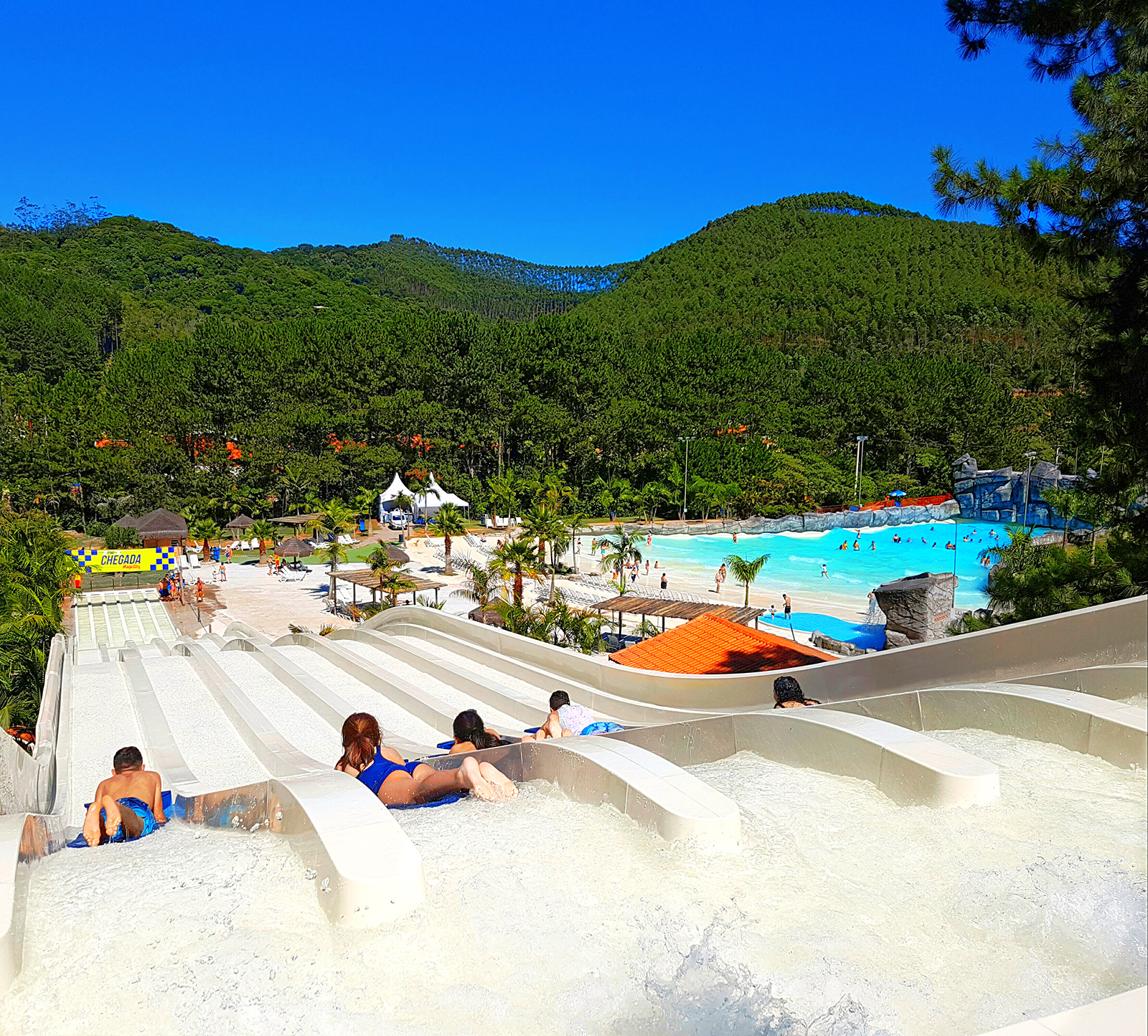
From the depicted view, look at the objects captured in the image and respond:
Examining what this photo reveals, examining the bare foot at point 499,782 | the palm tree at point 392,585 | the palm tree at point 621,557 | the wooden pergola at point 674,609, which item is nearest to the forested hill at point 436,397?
the bare foot at point 499,782

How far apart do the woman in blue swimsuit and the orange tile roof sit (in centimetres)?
729

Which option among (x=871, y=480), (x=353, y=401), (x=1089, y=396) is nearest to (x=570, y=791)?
(x=1089, y=396)

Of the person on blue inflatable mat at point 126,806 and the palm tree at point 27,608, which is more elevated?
the person on blue inflatable mat at point 126,806

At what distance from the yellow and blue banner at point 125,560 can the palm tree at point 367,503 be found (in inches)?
493

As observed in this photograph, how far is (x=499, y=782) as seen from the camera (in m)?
4.25

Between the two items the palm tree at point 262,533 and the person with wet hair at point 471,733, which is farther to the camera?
the palm tree at point 262,533

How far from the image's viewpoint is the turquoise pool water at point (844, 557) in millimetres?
35031

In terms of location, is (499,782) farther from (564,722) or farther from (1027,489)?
(1027,489)

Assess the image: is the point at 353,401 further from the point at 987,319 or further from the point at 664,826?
the point at 987,319

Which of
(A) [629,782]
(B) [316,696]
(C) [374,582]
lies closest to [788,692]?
(A) [629,782]

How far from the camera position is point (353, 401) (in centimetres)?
4962

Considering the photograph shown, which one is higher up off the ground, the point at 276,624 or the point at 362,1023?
the point at 362,1023

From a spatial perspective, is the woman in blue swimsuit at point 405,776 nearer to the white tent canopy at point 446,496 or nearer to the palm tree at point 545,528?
the palm tree at point 545,528

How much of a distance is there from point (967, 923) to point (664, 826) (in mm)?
1209
